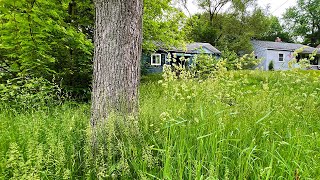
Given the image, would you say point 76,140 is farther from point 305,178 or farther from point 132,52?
point 305,178

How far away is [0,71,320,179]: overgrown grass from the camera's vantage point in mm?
1566

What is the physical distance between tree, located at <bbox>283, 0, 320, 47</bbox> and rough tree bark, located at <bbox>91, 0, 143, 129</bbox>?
45080 mm

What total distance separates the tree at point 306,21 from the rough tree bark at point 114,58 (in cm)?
4508

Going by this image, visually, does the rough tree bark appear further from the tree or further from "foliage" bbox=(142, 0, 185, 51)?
the tree

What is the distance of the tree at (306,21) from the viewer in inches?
1570

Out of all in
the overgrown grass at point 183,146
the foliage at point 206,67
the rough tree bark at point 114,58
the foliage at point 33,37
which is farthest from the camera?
the foliage at point 33,37

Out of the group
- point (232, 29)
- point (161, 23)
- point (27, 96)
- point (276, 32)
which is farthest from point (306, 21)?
point (27, 96)

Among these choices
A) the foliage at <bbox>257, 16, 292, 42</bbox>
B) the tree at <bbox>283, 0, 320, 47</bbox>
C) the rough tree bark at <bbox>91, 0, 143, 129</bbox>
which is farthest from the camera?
the foliage at <bbox>257, 16, 292, 42</bbox>

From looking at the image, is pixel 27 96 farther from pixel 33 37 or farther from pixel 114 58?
pixel 114 58

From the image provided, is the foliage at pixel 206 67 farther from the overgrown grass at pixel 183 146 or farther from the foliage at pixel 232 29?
the foliage at pixel 232 29

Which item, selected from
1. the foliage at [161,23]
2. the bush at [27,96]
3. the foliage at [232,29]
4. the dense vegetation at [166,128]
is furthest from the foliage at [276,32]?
the bush at [27,96]

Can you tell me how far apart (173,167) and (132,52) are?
114 centimetres

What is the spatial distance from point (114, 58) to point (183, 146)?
1001mm

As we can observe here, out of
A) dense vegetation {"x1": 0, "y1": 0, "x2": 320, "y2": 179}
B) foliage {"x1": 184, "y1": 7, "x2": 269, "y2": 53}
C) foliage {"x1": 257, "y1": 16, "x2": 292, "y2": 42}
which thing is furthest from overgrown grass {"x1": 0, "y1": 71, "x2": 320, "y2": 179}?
foliage {"x1": 257, "y1": 16, "x2": 292, "y2": 42}
